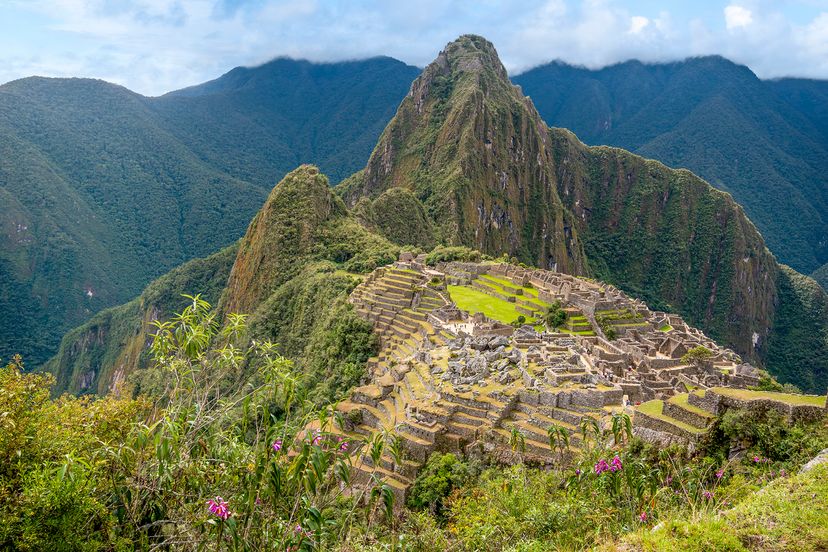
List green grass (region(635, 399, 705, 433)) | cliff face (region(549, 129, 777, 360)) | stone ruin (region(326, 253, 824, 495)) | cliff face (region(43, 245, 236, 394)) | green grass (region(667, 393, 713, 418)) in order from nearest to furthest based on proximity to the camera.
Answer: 1. green grass (region(635, 399, 705, 433))
2. green grass (region(667, 393, 713, 418))
3. stone ruin (region(326, 253, 824, 495))
4. cliff face (region(43, 245, 236, 394))
5. cliff face (region(549, 129, 777, 360))

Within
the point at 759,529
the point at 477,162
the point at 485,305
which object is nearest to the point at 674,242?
the point at 477,162

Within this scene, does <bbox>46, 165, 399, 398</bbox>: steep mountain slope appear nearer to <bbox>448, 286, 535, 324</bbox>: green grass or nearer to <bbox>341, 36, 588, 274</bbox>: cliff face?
<bbox>448, 286, 535, 324</bbox>: green grass

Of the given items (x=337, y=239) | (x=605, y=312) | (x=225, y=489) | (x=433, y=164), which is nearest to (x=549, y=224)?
(x=433, y=164)

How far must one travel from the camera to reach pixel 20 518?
769 centimetres

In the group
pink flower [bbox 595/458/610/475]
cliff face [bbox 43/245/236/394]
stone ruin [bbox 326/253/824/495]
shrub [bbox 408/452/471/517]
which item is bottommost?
cliff face [bbox 43/245/236/394]

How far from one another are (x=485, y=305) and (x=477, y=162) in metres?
86.6

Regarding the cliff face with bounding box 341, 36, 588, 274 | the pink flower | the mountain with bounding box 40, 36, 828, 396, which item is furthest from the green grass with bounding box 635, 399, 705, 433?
the cliff face with bounding box 341, 36, 588, 274

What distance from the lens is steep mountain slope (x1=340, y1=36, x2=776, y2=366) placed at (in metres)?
131

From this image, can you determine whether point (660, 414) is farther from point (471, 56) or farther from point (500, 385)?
point (471, 56)

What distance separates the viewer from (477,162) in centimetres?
12988

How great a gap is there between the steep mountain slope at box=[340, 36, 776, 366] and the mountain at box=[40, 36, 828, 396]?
0.44m

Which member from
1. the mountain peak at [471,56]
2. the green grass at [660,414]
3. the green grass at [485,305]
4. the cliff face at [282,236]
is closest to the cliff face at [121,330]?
the cliff face at [282,236]

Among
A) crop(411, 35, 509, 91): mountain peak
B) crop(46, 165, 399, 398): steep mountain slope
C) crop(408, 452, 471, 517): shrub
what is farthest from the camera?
crop(411, 35, 509, 91): mountain peak

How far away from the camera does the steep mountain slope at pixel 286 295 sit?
4310 centimetres
